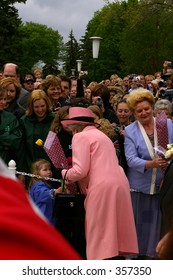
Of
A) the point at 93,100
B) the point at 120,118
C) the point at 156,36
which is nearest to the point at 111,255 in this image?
the point at 120,118

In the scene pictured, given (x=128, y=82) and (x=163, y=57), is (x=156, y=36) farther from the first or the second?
(x=128, y=82)

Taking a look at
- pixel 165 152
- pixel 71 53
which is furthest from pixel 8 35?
pixel 71 53

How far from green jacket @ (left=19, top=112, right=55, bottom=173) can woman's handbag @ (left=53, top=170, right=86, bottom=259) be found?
921 millimetres

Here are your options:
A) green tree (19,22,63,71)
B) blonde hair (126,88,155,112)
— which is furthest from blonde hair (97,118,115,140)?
green tree (19,22,63,71)

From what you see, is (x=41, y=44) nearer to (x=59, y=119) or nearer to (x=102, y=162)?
(x=59, y=119)

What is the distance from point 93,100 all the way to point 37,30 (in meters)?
97.8

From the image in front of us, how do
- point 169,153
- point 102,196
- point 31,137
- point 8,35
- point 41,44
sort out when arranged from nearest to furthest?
point 102,196, point 169,153, point 31,137, point 8,35, point 41,44

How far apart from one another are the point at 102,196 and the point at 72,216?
1.70 feet

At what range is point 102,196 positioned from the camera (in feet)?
16.7

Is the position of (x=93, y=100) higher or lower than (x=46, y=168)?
higher

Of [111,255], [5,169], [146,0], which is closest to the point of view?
[5,169]

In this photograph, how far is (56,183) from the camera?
19.9 feet

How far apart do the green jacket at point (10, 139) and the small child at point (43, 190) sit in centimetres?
32

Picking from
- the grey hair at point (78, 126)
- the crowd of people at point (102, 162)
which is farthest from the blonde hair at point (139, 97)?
the grey hair at point (78, 126)
